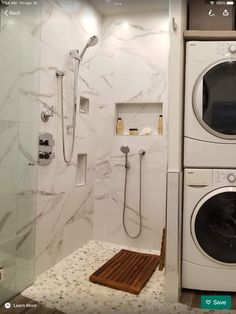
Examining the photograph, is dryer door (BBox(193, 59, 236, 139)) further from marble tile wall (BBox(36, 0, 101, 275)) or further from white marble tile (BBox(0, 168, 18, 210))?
white marble tile (BBox(0, 168, 18, 210))

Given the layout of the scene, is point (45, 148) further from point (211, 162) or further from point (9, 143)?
point (211, 162)

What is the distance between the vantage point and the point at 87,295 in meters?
1.53

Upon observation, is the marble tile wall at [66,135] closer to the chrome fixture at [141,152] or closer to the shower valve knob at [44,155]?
the shower valve knob at [44,155]

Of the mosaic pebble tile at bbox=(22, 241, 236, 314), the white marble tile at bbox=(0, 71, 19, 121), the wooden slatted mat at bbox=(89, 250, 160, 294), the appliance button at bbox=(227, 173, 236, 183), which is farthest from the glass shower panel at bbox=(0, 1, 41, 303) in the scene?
the appliance button at bbox=(227, 173, 236, 183)

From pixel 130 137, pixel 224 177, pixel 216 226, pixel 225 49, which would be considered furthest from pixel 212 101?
pixel 130 137

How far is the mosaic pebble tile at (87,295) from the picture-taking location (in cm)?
142

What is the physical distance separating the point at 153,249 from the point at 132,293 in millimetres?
728

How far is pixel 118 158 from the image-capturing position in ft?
7.65

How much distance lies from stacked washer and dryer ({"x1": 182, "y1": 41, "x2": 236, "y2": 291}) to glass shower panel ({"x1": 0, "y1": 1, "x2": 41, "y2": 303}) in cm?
83

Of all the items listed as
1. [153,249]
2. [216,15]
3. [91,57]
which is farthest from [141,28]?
[153,249]

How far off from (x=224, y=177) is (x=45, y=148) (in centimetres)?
101

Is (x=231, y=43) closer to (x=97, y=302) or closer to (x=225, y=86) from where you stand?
(x=225, y=86)

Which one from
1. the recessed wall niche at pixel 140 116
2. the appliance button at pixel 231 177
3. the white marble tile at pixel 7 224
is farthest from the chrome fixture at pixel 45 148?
the appliance button at pixel 231 177

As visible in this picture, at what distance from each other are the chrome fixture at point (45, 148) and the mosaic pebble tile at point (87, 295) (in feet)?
2.24
